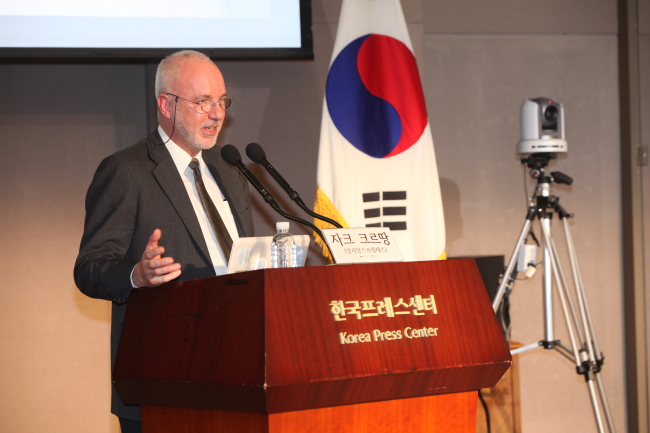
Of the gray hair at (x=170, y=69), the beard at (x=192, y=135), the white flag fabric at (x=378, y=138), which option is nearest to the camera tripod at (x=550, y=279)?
the white flag fabric at (x=378, y=138)

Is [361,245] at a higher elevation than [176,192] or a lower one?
lower

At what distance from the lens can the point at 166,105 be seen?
→ 2.25 meters

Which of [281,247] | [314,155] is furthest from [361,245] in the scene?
[314,155]

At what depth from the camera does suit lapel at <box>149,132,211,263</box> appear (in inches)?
78.2

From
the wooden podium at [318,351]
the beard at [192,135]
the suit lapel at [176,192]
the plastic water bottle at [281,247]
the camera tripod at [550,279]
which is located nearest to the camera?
the wooden podium at [318,351]

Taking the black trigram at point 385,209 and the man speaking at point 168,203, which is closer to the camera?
the man speaking at point 168,203

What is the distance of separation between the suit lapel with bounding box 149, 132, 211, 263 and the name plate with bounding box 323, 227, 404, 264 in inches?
21.5

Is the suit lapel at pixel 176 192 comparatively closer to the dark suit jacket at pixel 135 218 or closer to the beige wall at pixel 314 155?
the dark suit jacket at pixel 135 218

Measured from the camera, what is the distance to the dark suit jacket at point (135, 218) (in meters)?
1.88

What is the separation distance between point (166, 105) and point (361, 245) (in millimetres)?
981

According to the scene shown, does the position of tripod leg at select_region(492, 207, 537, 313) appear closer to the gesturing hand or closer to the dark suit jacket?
the dark suit jacket

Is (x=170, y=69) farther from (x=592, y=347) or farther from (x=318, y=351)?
(x=592, y=347)

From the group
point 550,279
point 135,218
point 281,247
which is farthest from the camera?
point 550,279

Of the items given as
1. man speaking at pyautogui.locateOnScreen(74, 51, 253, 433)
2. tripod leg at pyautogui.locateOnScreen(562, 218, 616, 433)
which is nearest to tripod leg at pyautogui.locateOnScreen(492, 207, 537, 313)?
tripod leg at pyautogui.locateOnScreen(562, 218, 616, 433)
